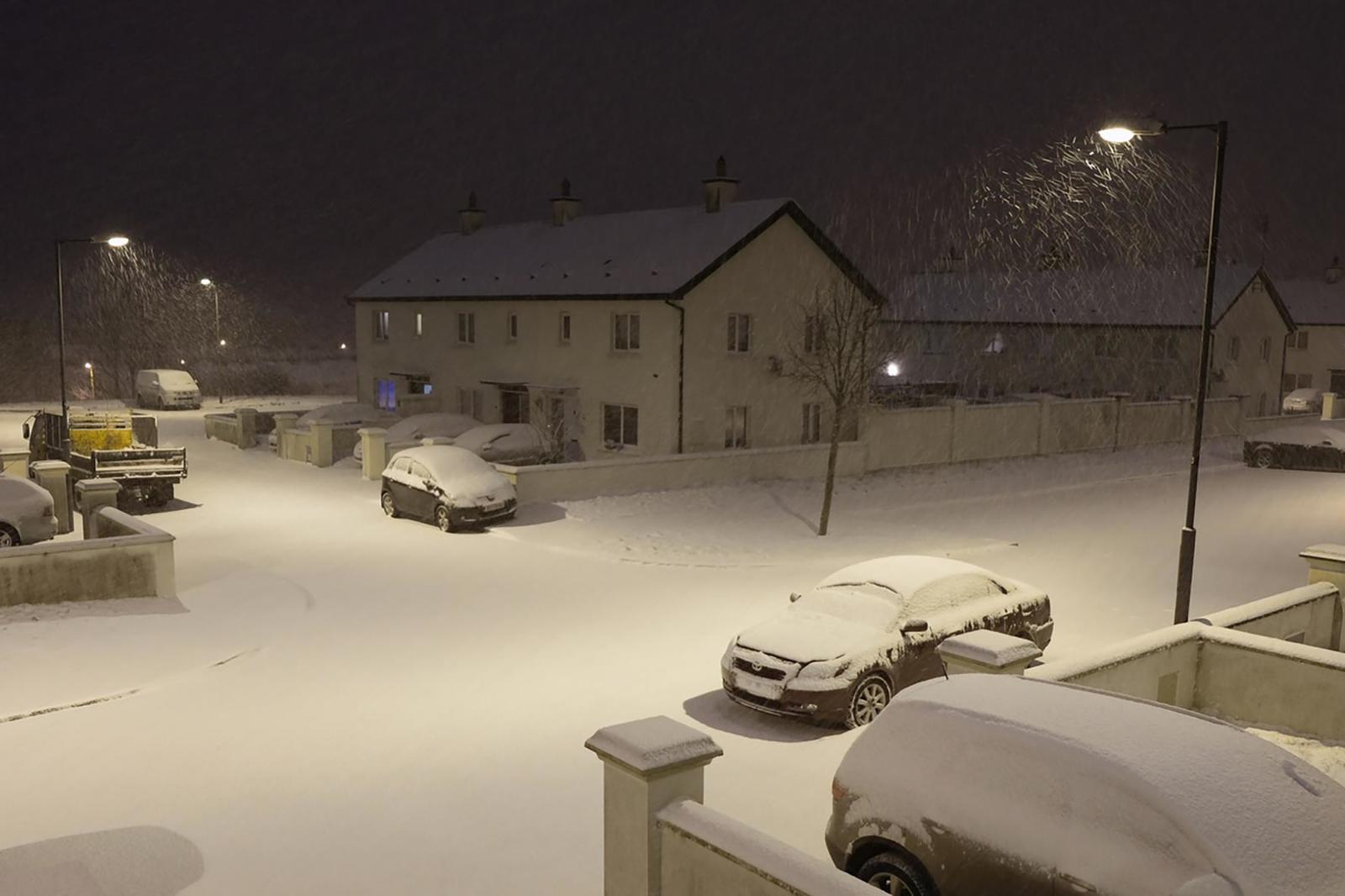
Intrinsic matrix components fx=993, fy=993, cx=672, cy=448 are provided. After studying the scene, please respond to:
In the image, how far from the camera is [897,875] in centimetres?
649

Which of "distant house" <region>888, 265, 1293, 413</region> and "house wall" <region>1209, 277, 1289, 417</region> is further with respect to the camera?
"distant house" <region>888, 265, 1293, 413</region>

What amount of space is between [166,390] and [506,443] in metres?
30.9

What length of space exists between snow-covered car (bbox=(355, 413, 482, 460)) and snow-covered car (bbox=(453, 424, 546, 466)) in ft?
6.28

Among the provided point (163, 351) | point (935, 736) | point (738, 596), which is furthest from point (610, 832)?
point (163, 351)

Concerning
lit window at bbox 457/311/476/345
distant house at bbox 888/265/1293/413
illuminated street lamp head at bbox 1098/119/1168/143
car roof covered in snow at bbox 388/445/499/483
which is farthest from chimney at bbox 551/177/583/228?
illuminated street lamp head at bbox 1098/119/1168/143

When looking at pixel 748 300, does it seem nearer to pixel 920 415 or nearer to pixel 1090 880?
pixel 920 415

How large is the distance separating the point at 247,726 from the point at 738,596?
8.13 metres

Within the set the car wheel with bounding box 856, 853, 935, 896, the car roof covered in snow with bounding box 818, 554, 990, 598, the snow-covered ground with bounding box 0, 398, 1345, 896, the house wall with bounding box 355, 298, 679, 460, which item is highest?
the house wall with bounding box 355, 298, 679, 460

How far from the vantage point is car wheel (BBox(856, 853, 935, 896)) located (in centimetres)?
634

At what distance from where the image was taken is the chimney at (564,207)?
38.9 m

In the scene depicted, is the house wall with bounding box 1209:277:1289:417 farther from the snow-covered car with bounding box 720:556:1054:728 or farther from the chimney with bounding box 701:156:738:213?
the snow-covered car with bounding box 720:556:1054:728

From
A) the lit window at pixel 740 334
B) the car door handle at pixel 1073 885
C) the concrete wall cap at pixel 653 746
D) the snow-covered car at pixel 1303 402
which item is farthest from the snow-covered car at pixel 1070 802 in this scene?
the snow-covered car at pixel 1303 402

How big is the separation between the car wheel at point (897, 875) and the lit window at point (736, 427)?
24.0m

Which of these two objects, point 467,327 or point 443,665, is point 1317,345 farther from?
point 443,665
